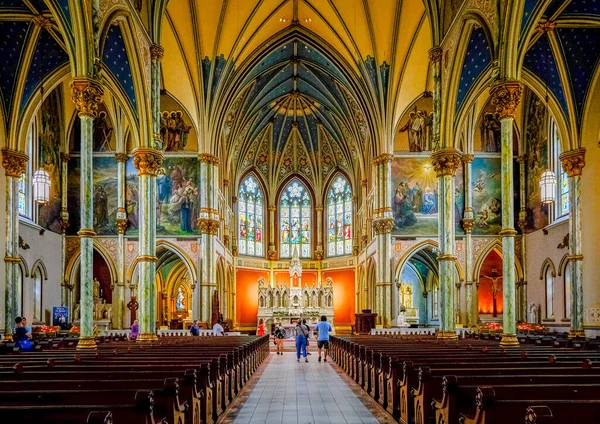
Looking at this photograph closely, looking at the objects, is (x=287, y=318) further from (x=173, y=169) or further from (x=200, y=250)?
(x=173, y=169)

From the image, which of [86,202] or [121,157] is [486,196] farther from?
[86,202]

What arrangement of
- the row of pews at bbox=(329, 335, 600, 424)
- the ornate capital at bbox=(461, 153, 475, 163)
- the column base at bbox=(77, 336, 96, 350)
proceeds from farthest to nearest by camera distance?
the ornate capital at bbox=(461, 153, 475, 163)
the column base at bbox=(77, 336, 96, 350)
the row of pews at bbox=(329, 335, 600, 424)

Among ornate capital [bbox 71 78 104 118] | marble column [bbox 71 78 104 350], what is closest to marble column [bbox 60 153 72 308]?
marble column [bbox 71 78 104 350]

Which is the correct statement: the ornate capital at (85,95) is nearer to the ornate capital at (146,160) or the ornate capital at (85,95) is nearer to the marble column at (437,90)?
the ornate capital at (146,160)

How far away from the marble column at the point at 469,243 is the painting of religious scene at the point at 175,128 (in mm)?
15113

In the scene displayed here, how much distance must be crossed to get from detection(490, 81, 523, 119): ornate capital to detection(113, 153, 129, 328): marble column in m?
23.0

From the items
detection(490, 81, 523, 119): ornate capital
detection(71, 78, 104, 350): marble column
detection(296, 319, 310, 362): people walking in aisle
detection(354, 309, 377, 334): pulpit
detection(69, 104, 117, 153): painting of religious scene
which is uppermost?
detection(69, 104, 117, 153): painting of religious scene

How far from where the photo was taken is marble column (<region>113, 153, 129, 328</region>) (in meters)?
34.9

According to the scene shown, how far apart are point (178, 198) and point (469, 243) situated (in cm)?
1618

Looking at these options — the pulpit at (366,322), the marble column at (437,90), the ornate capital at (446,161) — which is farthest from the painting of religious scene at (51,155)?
the ornate capital at (446,161)

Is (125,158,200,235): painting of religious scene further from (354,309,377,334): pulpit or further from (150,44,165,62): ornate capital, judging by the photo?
(150,44,165,62): ornate capital

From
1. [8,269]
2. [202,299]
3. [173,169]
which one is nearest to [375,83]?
[173,169]

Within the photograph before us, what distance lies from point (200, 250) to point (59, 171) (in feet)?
28.1

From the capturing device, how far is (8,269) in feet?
78.6
